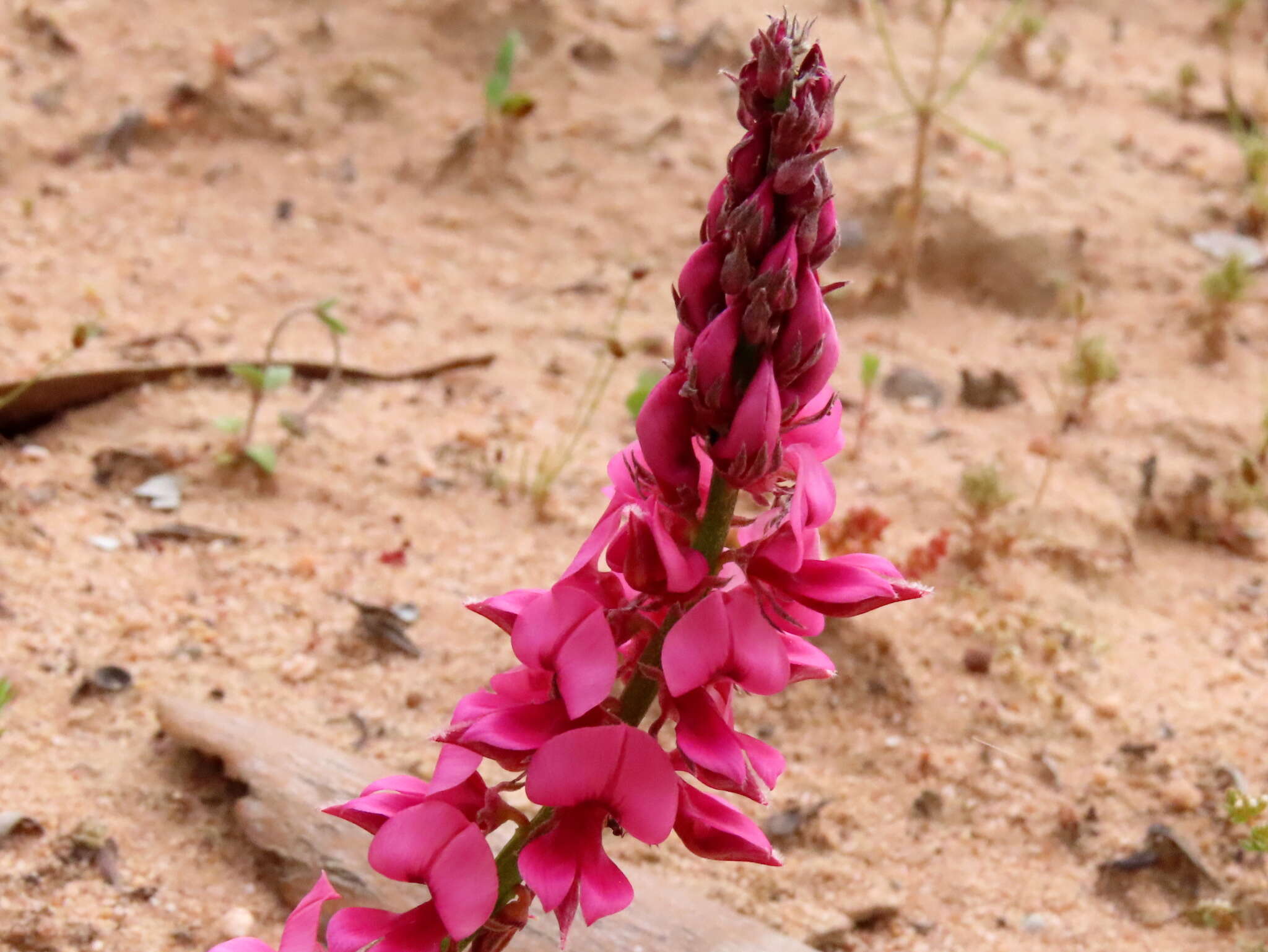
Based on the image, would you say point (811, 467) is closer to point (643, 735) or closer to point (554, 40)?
point (643, 735)

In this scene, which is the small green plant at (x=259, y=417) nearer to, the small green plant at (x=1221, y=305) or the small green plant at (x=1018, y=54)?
the small green plant at (x=1221, y=305)

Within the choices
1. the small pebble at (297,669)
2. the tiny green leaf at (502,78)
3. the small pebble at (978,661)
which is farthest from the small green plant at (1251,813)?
the tiny green leaf at (502,78)

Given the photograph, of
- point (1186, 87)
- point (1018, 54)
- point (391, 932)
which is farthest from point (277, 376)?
point (1186, 87)

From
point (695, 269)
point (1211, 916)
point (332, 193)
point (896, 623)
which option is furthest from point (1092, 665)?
point (332, 193)

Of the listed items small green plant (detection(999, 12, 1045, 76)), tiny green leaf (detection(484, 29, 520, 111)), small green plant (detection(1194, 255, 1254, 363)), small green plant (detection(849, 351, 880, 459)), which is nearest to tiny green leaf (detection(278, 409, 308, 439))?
small green plant (detection(849, 351, 880, 459))

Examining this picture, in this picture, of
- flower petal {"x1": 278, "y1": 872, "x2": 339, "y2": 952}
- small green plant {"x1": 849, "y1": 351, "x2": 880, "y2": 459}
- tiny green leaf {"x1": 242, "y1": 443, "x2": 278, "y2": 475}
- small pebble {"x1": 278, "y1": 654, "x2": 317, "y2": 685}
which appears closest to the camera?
flower petal {"x1": 278, "y1": 872, "x2": 339, "y2": 952}

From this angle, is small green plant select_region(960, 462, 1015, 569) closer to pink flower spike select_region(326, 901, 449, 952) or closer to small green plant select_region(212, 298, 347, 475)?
small green plant select_region(212, 298, 347, 475)
